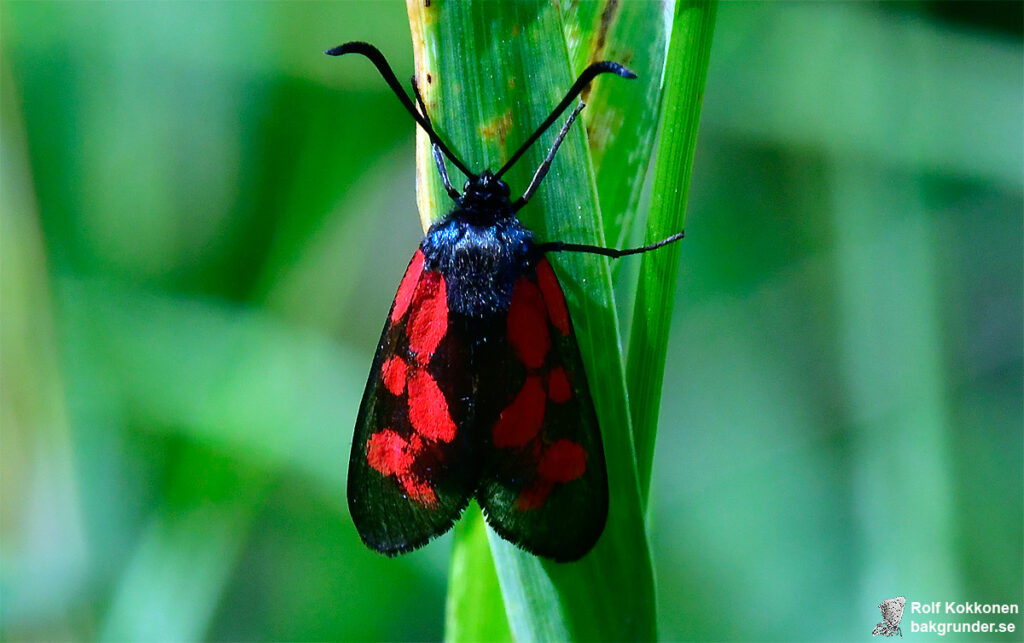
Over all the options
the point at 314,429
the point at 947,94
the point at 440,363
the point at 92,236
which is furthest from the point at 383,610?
the point at 947,94

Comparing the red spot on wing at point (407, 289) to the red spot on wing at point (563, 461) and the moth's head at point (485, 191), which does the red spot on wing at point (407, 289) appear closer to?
the moth's head at point (485, 191)

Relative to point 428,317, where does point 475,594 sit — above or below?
below

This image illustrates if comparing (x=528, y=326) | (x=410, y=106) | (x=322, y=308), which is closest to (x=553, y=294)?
(x=528, y=326)

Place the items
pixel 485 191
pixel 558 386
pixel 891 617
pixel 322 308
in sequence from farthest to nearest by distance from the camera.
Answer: pixel 322 308
pixel 891 617
pixel 558 386
pixel 485 191

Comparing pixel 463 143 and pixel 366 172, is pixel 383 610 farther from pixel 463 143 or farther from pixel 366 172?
pixel 463 143

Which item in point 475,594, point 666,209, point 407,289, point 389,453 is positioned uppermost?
point 666,209

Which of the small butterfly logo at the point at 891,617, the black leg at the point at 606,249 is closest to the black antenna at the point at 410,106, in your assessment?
the black leg at the point at 606,249

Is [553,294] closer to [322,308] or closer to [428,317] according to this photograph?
[428,317]

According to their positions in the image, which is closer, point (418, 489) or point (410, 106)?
point (410, 106)
